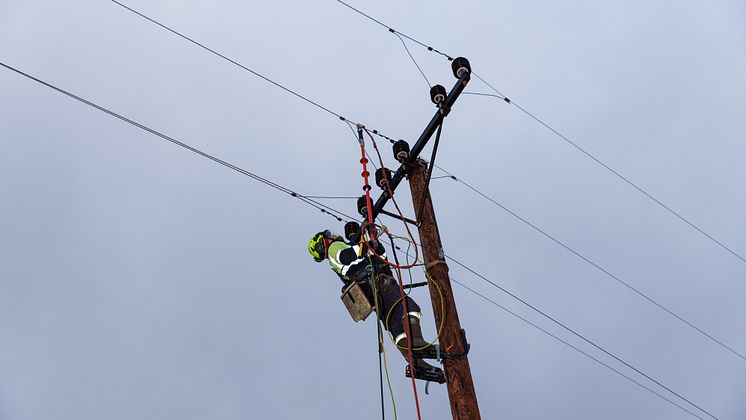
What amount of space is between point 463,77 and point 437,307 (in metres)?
2.66

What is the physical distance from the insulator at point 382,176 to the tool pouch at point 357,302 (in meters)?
1.24

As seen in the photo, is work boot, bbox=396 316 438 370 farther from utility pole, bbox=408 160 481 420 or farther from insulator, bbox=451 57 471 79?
insulator, bbox=451 57 471 79

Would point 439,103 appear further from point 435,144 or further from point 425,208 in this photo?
point 425,208

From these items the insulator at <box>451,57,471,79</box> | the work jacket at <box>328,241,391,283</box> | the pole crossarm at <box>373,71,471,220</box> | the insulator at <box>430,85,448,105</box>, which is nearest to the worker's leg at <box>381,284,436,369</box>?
the work jacket at <box>328,241,391,283</box>

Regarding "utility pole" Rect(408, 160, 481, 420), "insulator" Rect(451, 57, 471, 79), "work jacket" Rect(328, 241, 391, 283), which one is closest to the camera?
"utility pole" Rect(408, 160, 481, 420)

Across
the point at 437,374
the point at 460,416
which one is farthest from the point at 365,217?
the point at 460,416

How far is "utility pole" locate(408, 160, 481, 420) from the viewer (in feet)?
17.3

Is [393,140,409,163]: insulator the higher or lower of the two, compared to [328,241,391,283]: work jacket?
higher

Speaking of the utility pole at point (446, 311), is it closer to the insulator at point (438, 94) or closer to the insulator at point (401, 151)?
the insulator at point (401, 151)

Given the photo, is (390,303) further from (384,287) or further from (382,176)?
(382,176)

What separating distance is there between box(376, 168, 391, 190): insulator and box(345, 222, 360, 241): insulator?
568 millimetres

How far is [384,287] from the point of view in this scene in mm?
7195

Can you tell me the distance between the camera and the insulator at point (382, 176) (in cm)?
747

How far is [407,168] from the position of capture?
7.23 metres
